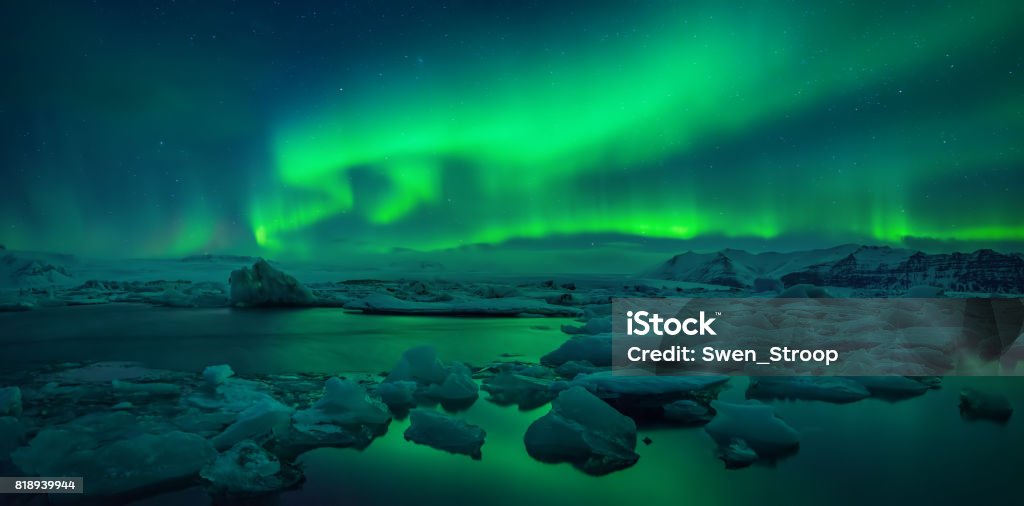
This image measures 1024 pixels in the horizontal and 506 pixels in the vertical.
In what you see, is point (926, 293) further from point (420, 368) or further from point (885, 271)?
point (885, 271)

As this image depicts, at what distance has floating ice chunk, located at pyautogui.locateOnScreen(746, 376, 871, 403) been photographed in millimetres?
5742

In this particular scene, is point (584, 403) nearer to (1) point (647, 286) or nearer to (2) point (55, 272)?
(1) point (647, 286)

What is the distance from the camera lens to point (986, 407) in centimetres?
524

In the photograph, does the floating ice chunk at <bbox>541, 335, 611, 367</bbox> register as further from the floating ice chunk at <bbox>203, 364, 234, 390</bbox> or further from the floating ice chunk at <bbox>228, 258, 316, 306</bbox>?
the floating ice chunk at <bbox>228, 258, 316, 306</bbox>

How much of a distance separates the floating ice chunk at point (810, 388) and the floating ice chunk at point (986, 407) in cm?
88

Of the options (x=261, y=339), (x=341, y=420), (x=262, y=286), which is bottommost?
(x=261, y=339)

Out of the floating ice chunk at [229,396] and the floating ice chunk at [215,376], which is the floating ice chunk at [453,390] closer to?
the floating ice chunk at [229,396]

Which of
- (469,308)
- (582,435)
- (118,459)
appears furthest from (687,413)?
(469,308)

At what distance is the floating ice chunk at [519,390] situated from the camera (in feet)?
17.9

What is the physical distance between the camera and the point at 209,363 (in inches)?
301

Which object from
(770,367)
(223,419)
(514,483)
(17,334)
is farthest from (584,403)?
(17,334)

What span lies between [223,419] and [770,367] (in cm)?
619

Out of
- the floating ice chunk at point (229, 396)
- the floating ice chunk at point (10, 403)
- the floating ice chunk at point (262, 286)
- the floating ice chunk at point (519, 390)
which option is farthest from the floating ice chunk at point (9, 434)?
the floating ice chunk at point (262, 286)

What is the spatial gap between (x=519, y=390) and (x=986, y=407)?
473 cm
